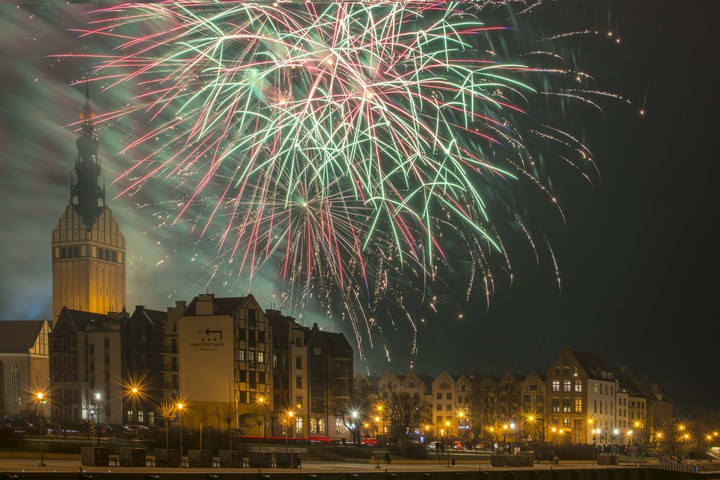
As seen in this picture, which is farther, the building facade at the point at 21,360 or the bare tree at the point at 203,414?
the building facade at the point at 21,360

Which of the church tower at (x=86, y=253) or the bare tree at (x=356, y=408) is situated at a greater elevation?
the church tower at (x=86, y=253)

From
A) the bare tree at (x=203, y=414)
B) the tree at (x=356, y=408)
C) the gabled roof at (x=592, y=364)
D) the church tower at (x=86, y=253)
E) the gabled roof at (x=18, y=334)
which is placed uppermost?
the church tower at (x=86, y=253)

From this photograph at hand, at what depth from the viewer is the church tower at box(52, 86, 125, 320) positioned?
116 metres

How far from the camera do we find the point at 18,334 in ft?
348

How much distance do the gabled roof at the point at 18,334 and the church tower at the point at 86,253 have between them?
22.9 feet

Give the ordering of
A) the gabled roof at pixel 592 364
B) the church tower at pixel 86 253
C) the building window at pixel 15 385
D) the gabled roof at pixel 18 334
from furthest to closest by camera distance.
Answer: the church tower at pixel 86 253
the gabled roof at pixel 18 334
the building window at pixel 15 385
the gabled roof at pixel 592 364

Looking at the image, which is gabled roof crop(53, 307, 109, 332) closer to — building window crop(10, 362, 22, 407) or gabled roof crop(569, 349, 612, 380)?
building window crop(10, 362, 22, 407)

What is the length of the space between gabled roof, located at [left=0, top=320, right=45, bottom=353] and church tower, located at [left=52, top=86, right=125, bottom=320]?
6985 mm

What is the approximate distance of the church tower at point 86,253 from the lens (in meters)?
116

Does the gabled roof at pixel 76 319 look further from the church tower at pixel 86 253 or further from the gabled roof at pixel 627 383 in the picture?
the gabled roof at pixel 627 383

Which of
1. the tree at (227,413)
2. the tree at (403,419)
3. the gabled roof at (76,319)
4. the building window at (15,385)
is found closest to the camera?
the tree at (403,419)

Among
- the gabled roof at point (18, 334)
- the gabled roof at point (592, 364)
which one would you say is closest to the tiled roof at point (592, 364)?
the gabled roof at point (592, 364)

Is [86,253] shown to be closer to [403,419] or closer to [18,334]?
[18,334]

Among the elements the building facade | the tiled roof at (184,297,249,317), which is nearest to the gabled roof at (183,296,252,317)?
the tiled roof at (184,297,249,317)
